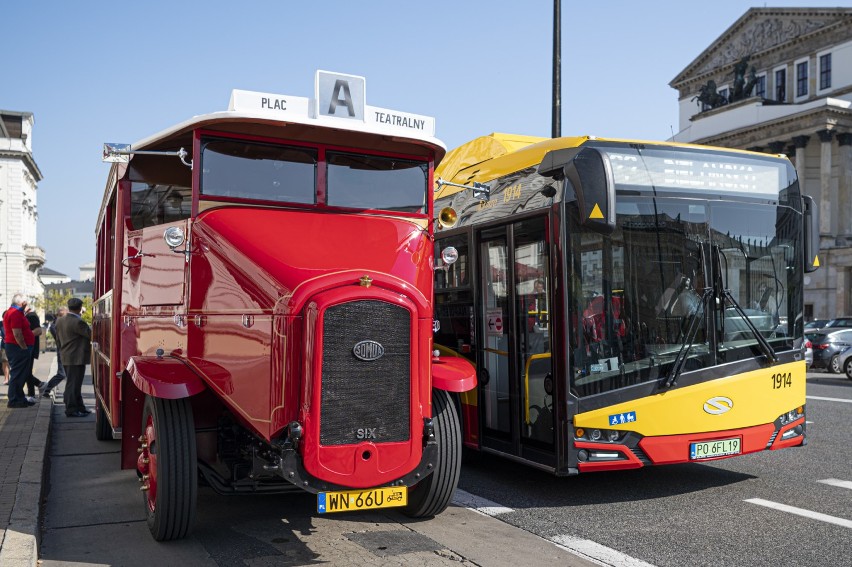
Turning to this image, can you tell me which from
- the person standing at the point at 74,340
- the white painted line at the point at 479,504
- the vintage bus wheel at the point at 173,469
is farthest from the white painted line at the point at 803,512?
the person standing at the point at 74,340

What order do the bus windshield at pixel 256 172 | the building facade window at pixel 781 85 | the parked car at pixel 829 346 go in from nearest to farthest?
the bus windshield at pixel 256 172 → the parked car at pixel 829 346 → the building facade window at pixel 781 85

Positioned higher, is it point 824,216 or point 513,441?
point 824,216

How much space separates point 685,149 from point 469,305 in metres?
2.53

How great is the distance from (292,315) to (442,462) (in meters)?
1.84

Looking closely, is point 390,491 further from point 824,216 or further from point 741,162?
point 824,216

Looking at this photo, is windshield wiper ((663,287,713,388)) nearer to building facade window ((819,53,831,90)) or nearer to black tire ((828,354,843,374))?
black tire ((828,354,843,374))

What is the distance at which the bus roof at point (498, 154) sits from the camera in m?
7.68

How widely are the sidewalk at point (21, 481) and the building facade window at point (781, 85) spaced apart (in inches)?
2252

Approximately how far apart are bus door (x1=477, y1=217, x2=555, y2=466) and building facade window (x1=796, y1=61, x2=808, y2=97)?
185ft

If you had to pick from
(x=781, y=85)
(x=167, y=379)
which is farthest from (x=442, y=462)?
(x=781, y=85)

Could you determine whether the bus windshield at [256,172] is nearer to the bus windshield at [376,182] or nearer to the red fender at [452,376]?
the bus windshield at [376,182]

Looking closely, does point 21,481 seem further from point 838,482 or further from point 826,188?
point 826,188

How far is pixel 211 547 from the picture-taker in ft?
19.6

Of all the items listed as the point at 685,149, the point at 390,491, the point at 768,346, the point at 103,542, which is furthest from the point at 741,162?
the point at 103,542
